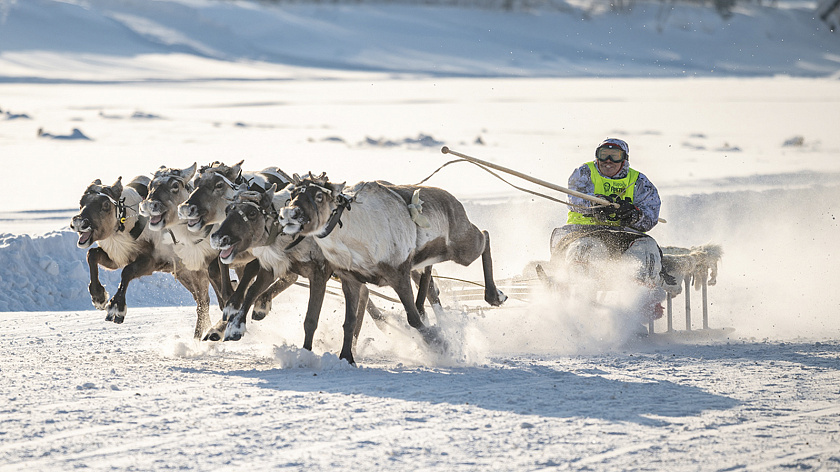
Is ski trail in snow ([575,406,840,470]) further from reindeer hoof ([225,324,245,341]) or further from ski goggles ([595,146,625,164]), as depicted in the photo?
ski goggles ([595,146,625,164])

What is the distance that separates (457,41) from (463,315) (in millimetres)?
58662

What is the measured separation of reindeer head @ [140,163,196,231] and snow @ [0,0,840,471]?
3.90ft

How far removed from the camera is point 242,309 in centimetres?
847

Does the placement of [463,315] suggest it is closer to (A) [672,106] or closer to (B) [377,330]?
(B) [377,330]

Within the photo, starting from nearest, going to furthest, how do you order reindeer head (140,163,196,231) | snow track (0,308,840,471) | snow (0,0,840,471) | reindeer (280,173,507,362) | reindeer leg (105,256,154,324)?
1. snow track (0,308,840,471)
2. snow (0,0,840,471)
3. reindeer (280,173,507,362)
4. reindeer head (140,163,196,231)
5. reindeer leg (105,256,154,324)

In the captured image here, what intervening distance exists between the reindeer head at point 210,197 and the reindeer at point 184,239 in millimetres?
219


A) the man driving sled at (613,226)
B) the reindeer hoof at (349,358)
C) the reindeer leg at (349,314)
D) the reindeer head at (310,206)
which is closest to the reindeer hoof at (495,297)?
the man driving sled at (613,226)

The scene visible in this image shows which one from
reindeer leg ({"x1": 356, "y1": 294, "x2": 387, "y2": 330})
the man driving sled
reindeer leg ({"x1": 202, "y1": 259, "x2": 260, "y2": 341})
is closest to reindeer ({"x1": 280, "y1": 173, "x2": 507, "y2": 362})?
reindeer leg ({"x1": 356, "y1": 294, "x2": 387, "y2": 330})

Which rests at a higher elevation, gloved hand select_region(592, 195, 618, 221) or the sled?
gloved hand select_region(592, 195, 618, 221)

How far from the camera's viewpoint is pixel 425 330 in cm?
870

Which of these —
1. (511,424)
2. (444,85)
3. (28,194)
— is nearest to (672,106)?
(444,85)

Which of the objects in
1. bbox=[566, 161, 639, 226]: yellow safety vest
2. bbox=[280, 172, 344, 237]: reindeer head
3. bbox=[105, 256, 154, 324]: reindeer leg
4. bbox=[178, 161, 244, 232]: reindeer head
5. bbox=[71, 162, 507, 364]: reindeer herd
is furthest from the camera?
bbox=[566, 161, 639, 226]: yellow safety vest

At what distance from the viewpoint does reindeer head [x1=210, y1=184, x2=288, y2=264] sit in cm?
802

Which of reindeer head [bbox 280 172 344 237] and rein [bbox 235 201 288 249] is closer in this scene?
reindeer head [bbox 280 172 344 237]
